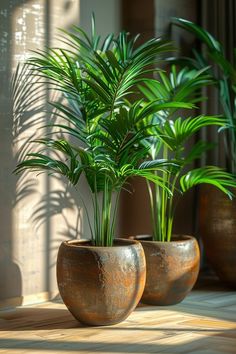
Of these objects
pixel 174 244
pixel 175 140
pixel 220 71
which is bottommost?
pixel 174 244

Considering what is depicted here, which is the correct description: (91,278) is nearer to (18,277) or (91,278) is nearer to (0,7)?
(18,277)

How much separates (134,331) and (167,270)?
1.57ft

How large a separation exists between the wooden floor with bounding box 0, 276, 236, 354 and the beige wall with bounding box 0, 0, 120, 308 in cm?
16

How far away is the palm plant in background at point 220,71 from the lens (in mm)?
3391

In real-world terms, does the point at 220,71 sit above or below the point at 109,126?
above

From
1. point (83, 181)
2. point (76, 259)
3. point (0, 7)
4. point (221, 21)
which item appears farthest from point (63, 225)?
point (221, 21)

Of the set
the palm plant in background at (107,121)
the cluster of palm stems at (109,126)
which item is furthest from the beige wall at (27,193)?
the palm plant in background at (107,121)

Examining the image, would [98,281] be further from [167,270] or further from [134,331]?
[167,270]

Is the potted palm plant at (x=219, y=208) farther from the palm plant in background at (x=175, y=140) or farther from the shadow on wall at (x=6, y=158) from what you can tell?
the shadow on wall at (x=6, y=158)

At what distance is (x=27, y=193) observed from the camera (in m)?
3.10

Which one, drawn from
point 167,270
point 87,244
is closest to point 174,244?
point 167,270

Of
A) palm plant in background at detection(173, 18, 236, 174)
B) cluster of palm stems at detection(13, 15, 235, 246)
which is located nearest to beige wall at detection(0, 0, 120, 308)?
cluster of palm stems at detection(13, 15, 235, 246)

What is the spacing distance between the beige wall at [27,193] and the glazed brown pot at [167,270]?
487mm

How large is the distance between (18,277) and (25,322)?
13.7 inches
